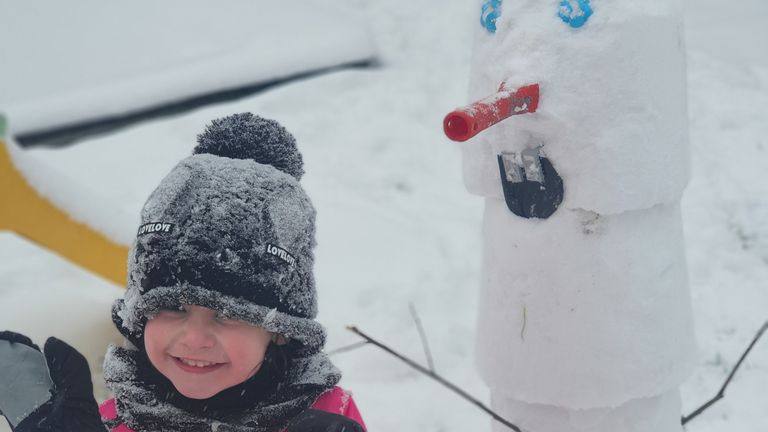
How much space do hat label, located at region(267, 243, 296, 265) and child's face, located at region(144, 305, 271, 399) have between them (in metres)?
0.14

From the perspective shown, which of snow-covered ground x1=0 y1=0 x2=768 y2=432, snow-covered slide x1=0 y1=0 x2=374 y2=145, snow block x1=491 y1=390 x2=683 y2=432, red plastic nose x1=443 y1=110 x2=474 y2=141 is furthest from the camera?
snow-covered slide x1=0 y1=0 x2=374 y2=145

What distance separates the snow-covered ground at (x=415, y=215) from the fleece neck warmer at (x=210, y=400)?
0.79 metres

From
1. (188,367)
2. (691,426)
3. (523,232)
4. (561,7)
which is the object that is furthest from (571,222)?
(691,426)

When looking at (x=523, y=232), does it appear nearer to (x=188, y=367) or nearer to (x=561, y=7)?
(x=561, y=7)

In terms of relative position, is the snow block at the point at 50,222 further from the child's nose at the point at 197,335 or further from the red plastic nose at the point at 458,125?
the red plastic nose at the point at 458,125

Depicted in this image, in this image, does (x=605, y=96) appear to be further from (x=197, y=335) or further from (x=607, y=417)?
(x=197, y=335)

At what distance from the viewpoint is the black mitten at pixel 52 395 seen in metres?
1.48

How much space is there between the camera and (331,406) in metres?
1.70

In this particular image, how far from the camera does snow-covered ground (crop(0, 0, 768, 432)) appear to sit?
2730 millimetres

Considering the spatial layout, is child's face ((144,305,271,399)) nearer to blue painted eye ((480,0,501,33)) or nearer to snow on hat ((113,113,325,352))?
snow on hat ((113,113,325,352))

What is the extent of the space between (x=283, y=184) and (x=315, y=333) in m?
0.29

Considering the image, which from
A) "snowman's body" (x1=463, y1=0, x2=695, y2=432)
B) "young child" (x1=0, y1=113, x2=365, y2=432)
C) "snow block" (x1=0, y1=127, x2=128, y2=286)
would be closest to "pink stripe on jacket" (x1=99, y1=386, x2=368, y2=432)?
"young child" (x1=0, y1=113, x2=365, y2=432)

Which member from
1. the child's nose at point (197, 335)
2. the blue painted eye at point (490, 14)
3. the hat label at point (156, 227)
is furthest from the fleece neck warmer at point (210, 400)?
the blue painted eye at point (490, 14)

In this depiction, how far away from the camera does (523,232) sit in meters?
1.54
